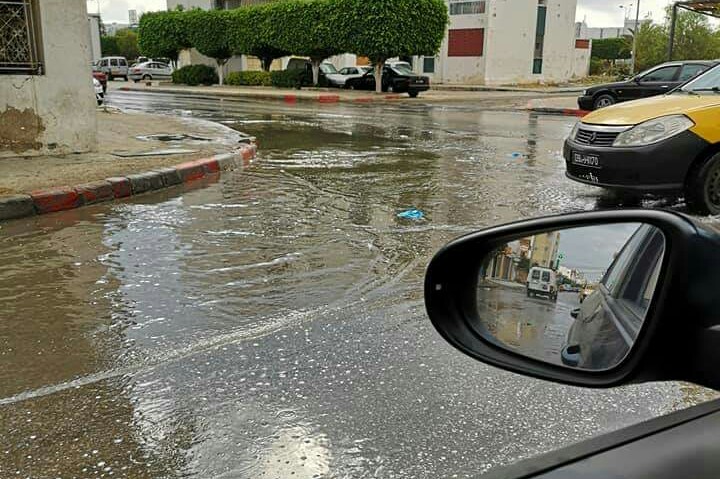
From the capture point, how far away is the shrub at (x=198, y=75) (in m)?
41.5

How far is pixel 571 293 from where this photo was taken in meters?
1.50

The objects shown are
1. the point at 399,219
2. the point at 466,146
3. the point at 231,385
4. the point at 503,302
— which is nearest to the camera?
the point at 503,302

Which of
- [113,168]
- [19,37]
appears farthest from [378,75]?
[113,168]

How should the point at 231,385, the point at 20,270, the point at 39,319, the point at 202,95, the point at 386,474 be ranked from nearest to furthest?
the point at 386,474 < the point at 231,385 < the point at 39,319 < the point at 20,270 < the point at 202,95

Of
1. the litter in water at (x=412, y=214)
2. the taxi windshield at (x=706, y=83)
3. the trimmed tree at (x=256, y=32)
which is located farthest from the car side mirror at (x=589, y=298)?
the trimmed tree at (x=256, y=32)

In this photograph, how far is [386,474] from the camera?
2525mm

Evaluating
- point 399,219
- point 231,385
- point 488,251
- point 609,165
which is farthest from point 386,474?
point 609,165

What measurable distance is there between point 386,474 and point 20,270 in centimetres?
383

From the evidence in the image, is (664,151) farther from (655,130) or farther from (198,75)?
(198,75)

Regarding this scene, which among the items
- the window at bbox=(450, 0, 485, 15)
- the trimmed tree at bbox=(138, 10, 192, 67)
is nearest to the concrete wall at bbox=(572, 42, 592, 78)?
the window at bbox=(450, 0, 485, 15)

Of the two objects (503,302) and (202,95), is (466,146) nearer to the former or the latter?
(503,302)

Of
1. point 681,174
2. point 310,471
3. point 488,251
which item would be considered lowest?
point 310,471

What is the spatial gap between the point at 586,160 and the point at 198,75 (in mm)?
38169

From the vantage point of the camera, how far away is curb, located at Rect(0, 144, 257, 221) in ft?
22.0
